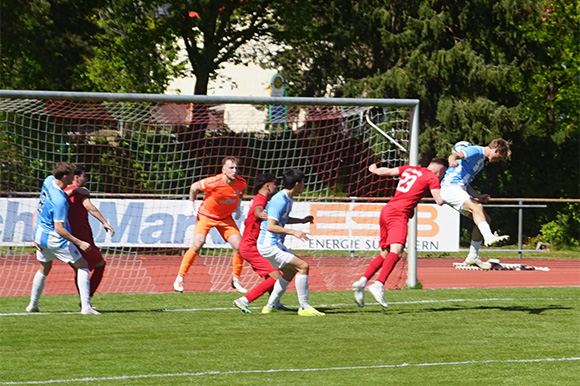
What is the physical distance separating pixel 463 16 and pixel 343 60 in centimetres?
481

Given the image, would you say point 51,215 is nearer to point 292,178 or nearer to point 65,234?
point 65,234

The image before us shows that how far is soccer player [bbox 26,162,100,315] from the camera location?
1109 centimetres

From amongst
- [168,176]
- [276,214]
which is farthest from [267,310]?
[168,176]

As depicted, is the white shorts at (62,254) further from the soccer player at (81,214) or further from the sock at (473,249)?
the sock at (473,249)

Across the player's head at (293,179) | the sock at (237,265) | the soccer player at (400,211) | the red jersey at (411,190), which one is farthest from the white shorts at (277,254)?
the sock at (237,265)

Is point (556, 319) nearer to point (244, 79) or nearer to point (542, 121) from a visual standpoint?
point (542, 121)

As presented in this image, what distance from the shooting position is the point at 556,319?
11492mm

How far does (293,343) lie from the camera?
9445mm

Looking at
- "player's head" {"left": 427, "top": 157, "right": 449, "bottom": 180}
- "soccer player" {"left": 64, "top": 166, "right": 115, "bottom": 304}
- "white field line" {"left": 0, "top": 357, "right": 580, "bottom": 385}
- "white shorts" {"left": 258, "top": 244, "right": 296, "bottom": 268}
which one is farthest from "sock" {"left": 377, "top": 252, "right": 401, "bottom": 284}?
"soccer player" {"left": 64, "top": 166, "right": 115, "bottom": 304}

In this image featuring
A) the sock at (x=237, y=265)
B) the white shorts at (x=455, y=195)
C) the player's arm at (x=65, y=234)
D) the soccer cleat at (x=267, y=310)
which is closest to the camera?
the player's arm at (x=65, y=234)

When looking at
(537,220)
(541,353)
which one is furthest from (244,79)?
(541,353)

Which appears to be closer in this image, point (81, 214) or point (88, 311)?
point (88, 311)

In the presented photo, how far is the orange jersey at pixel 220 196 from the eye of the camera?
1412cm

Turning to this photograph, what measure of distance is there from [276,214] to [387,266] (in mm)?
1532
